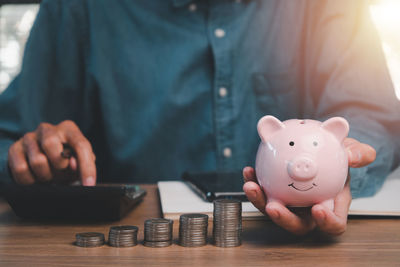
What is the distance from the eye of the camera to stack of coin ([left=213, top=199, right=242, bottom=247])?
1.72 ft

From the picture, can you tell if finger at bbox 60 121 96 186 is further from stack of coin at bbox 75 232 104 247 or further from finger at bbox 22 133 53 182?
stack of coin at bbox 75 232 104 247

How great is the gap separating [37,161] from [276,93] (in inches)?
30.9

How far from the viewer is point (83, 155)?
0.82 meters

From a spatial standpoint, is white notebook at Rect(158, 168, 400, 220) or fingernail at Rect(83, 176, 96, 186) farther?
fingernail at Rect(83, 176, 96, 186)

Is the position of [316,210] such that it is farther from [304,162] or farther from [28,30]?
[28,30]

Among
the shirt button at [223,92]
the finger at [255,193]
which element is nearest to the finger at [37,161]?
the finger at [255,193]

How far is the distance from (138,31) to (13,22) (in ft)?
5.56

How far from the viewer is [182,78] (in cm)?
128

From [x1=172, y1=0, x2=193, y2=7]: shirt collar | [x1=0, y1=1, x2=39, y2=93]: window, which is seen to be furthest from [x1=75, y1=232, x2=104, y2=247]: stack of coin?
[x1=0, y1=1, x2=39, y2=93]: window

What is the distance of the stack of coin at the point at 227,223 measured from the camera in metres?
0.52

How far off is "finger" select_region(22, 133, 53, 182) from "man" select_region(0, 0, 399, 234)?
14.7 inches

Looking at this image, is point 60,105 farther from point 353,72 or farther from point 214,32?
point 353,72

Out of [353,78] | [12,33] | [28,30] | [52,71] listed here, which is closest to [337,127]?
[353,78]

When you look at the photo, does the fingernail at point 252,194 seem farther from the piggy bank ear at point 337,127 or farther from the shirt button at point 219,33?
the shirt button at point 219,33
